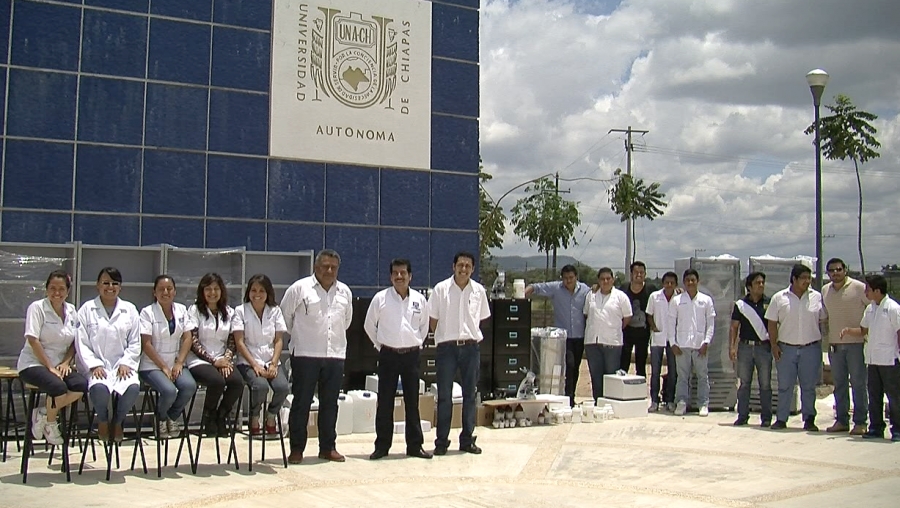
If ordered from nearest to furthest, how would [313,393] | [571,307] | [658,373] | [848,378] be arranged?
1. [313,393]
2. [848,378]
3. [571,307]
4. [658,373]

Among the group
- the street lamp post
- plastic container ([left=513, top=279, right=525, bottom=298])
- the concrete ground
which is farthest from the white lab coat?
the street lamp post

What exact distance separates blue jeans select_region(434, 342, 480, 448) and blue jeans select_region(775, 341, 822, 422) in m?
3.94

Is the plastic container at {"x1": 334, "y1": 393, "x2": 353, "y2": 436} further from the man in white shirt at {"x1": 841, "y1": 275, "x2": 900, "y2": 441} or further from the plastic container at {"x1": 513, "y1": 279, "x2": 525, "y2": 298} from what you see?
the man in white shirt at {"x1": 841, "y1": 275, "x2": 900, "y2": 441}

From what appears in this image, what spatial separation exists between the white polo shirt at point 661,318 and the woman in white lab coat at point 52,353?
7119mm

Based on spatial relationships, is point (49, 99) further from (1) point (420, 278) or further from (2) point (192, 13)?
(1) point (420, 278)

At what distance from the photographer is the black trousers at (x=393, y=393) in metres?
8.01

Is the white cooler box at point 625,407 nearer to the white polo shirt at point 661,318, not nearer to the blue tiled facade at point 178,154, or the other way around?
the white polo shirt at point 661,318

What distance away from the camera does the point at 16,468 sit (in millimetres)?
7082

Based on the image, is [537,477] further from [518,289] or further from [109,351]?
[518,289]

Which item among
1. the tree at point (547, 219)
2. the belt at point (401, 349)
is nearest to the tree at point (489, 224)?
the tree at point (547, 219)

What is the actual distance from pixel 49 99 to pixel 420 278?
16.9 ft

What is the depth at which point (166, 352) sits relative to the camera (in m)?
7.27

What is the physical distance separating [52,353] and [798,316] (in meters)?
7.69

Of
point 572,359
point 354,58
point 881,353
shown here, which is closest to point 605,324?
point 572,359
